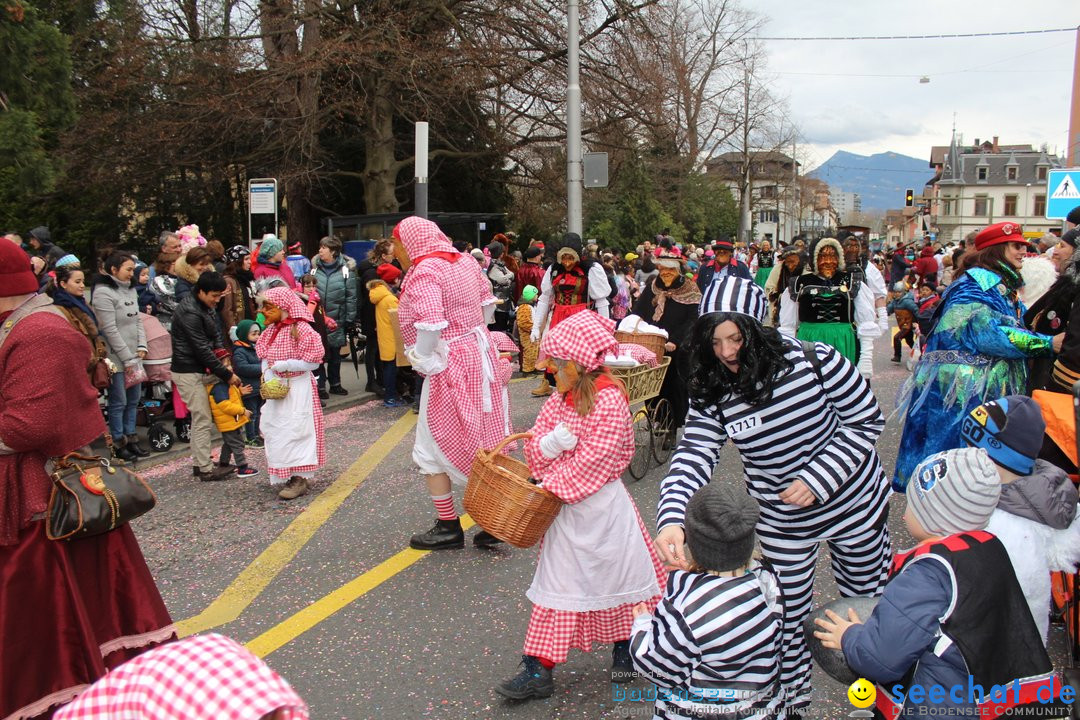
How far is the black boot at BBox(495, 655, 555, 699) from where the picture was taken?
379 centimetres

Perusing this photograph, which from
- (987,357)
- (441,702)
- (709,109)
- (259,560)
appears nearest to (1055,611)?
(987,357)

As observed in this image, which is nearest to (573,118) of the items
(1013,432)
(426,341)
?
(426,341)

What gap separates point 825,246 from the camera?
23.6 feet

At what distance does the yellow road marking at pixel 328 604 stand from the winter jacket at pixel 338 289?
6320 mm

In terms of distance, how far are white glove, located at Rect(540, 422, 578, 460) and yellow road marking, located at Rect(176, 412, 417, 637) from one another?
2215 millimetres

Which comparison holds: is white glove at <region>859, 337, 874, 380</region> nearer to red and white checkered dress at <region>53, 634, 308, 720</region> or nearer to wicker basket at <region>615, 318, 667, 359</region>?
wicker basket at <region>615, 318, 667, 359</region>

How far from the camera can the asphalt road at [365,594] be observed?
12.9ft

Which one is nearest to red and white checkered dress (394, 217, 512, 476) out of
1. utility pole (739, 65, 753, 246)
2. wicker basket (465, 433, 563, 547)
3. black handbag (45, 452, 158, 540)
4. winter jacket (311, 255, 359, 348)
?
wicker basket (465, 433, 563, 547)

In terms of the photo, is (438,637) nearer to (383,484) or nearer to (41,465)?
(41,465)

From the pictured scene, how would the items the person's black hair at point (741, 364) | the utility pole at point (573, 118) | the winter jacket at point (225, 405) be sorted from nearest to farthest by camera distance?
the person's black hair at point (741, 364) → the winter jacket at point (225, 405) → the utility pole at point (573, 118)

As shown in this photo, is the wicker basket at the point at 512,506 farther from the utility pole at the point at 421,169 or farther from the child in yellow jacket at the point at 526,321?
the child in yellow jacket at the point at 526,321

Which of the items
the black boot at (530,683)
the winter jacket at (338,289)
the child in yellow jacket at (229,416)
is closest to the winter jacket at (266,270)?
the winter jacket at (338,289)

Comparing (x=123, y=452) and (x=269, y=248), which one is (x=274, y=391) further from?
(x=269, y=248)

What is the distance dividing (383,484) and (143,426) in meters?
3.68
